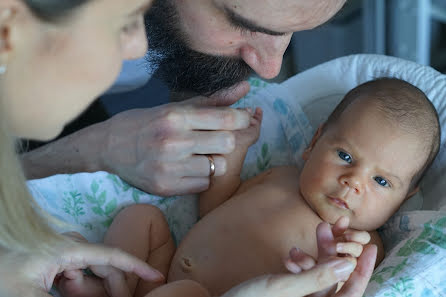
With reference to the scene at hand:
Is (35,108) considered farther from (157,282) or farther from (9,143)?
(157,282)

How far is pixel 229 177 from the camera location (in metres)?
1.24

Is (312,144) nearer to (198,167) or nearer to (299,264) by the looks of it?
(198,167)

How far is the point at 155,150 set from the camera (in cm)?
112

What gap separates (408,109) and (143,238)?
0.59 meters

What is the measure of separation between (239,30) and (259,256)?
0.43 m

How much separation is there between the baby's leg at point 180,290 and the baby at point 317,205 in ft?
0.31

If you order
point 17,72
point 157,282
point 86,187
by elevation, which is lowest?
point 157,282

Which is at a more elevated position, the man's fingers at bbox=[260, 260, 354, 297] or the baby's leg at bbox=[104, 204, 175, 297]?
the man's fingers at bbox=[260, 260, 354, 297]

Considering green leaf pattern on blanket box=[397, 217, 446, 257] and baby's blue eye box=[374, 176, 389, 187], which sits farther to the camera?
baby's blue eye box=[374, 176, 389, 187]

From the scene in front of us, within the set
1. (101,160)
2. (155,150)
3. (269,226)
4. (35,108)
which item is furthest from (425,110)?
(35,108)

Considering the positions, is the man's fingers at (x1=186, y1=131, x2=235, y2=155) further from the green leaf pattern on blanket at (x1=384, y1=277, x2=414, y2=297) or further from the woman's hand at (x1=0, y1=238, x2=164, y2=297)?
the green leaf pattern on blanket at (x1=384, y1=277, x2=414, y2=297)

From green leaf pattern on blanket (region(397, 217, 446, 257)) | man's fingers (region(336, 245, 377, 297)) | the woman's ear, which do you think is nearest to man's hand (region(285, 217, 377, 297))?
man's fingers (region(336, 245, 377, 297))

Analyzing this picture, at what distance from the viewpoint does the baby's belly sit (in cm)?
104

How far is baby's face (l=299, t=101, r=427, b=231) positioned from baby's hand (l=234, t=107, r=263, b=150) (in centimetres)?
17
